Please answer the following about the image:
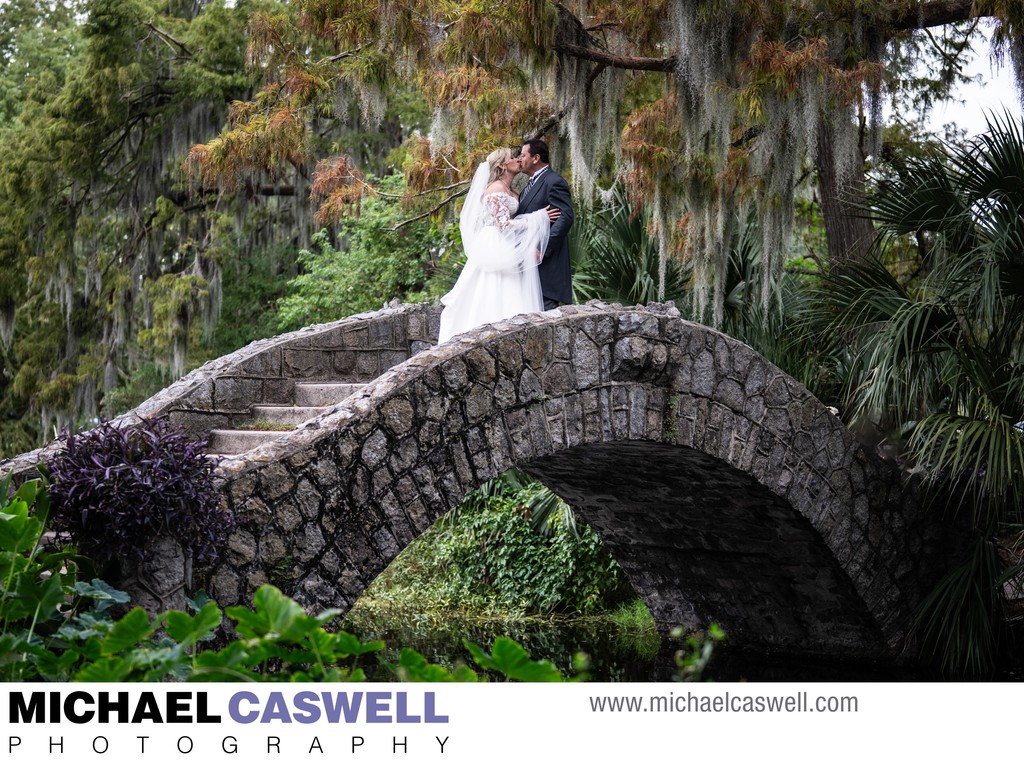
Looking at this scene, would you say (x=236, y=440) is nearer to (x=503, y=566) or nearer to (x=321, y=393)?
(x=321, y=393)

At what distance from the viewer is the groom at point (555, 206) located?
748 cm

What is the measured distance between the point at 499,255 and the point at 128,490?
3.57 m

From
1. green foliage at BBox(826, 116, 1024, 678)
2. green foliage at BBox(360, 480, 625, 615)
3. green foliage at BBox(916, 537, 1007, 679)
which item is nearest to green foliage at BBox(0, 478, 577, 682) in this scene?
green foliage at BBox(826, 116, 1024, 678)

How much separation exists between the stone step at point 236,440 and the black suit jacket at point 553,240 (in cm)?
195

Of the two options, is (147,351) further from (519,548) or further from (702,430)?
(702,430)

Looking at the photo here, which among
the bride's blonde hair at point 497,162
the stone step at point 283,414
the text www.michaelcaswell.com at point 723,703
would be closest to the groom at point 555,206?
the bride's blonde hair at point 497,162

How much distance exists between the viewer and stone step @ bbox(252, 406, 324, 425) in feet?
22.9

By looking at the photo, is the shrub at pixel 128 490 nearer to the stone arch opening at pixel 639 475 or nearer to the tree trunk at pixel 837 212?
the stone arch opening at pixel 639 475

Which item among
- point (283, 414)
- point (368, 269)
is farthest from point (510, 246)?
point (368, 269)

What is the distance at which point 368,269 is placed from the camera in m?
14.0

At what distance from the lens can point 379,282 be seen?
555 inches

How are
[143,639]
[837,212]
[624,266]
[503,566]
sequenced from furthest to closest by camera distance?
[503,566], [624,266], [837,212], [143,639]

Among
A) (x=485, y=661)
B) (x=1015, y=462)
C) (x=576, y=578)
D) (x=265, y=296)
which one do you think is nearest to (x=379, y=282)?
(x=265, y=296)

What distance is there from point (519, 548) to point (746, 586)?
3.08 metres
